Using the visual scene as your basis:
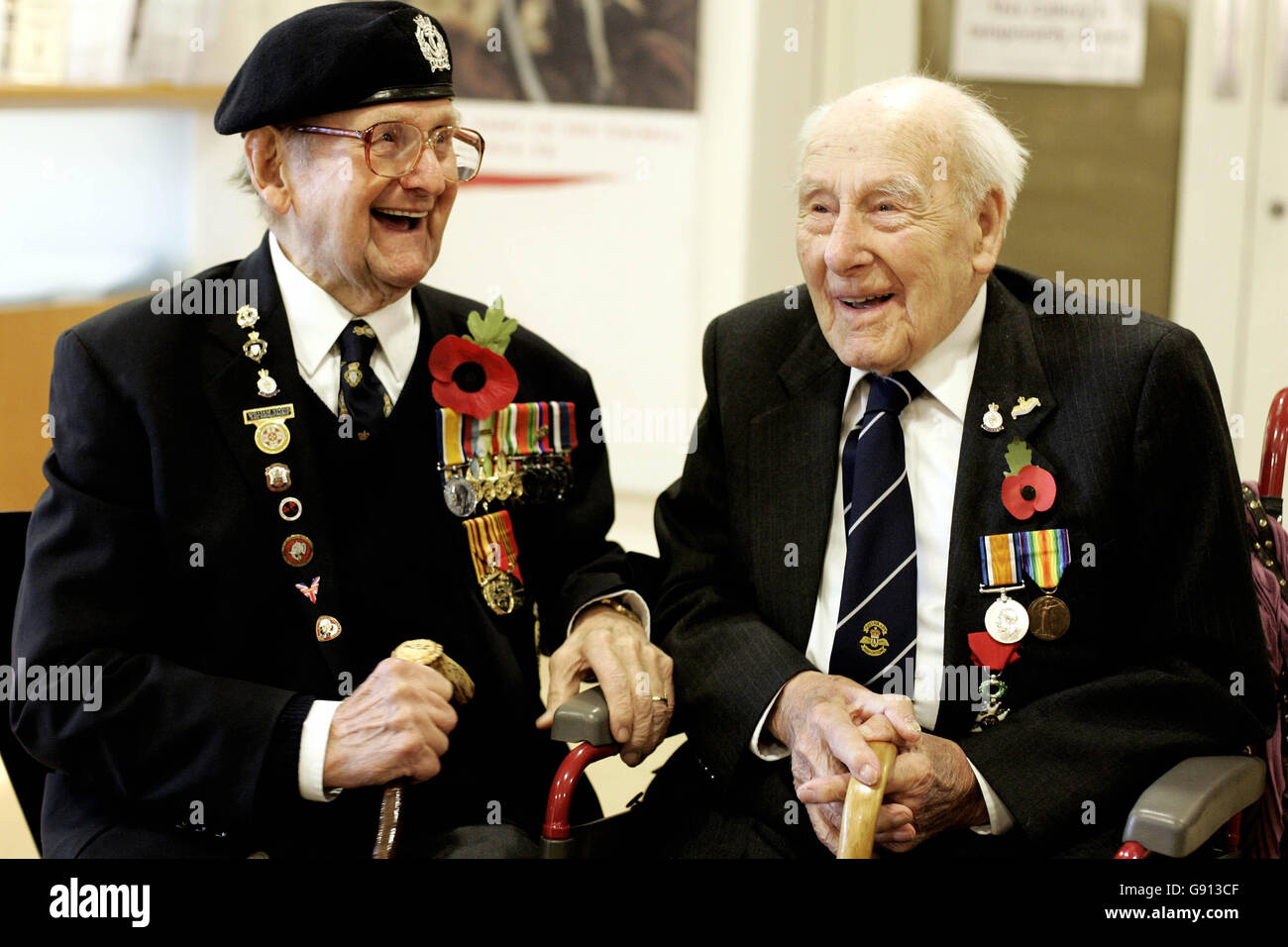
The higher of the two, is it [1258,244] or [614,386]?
[1258,244]

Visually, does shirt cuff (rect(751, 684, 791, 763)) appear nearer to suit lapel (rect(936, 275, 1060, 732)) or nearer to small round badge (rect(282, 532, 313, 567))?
suit lapel (rect(936, 275, 1060, 732))

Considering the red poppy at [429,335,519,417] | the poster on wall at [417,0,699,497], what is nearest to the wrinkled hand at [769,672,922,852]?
the red poppy at [429,335,519,417]

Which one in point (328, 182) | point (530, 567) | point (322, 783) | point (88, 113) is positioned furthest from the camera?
point (88, 113)

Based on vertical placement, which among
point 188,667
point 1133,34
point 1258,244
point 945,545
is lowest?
point 188,667

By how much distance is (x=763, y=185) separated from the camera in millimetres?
4980

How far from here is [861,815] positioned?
176cm

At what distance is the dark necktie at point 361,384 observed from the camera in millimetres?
2074

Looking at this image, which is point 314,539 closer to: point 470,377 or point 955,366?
point 470,377

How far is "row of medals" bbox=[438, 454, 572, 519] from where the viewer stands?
7.03 feet

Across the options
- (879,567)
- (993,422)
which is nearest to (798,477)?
(879,567)

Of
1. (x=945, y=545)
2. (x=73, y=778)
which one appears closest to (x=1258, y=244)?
(x=945, y=545)

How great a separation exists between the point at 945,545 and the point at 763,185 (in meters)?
3.10

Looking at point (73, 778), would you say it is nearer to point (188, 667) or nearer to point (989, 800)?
point (188, 667)

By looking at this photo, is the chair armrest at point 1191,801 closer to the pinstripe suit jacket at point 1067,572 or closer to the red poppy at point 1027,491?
the pinstripe suit jacket at point 1067,572
